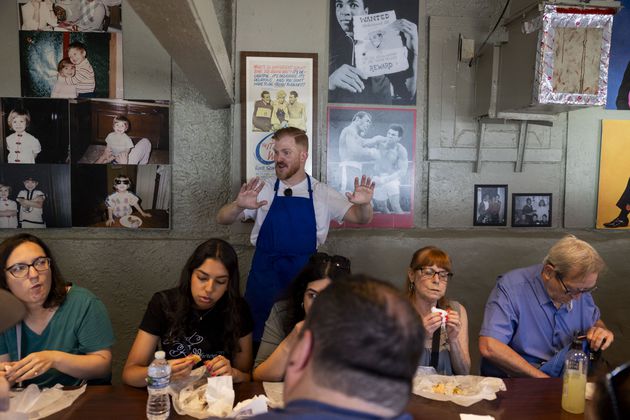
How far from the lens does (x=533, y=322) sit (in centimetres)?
229

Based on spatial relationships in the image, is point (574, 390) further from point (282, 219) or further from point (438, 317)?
point (282, 219)

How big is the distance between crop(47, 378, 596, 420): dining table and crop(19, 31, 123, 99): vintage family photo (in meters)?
2.23

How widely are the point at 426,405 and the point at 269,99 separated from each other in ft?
7.34

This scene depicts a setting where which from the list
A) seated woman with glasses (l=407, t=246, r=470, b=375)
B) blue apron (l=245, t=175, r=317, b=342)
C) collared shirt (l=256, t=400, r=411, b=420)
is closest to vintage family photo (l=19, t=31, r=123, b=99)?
blue apron (l=245, t=175, r=317, b=342)

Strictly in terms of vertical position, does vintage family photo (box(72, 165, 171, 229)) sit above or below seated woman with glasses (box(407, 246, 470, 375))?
above

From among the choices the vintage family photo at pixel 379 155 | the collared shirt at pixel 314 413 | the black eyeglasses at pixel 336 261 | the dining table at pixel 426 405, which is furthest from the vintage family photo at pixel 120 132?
the collared shirt at pixel 314 413

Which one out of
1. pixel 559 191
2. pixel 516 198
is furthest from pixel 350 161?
pixel 559 191

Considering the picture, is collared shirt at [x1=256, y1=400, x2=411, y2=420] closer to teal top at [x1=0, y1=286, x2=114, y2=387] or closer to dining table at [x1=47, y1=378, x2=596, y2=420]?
dining table at [x1=47, y1=378, x2=596, y2=420]

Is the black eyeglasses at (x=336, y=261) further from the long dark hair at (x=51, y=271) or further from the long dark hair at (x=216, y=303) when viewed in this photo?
the long dark hair at (x=51, y=271)

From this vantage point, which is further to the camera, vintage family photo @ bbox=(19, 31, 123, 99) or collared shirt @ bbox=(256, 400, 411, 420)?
vintage family photo @ bbox=(19, 31, 123, 99)

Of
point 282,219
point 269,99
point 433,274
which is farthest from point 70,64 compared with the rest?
point 433,274

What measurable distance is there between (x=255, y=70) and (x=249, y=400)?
2245 mm

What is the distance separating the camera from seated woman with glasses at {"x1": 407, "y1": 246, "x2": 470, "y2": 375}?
7.04 feet

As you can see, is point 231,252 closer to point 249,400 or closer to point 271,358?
point 271,358
